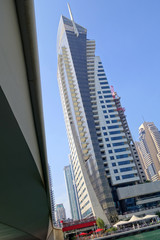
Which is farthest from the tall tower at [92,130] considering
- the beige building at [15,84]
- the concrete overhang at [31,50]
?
the beige building at [15,84]

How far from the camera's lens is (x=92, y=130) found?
78.4 meters

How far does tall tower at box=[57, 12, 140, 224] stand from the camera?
230 feet

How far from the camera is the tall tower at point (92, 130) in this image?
7012 centimetres

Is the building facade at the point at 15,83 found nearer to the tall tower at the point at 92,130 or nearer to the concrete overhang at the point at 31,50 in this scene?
the concrete overhang at the point at 31,50

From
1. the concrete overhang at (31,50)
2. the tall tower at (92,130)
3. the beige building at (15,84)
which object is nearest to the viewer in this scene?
the beige building at (15,84)

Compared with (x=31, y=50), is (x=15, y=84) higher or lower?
lower

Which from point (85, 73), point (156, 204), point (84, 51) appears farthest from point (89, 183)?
point (84, 51)

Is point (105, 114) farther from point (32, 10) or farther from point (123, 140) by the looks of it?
point (32, 10)

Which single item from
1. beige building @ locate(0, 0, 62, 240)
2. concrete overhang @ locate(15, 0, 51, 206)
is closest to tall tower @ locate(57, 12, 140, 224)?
concrete overhang @ locate(15, 0, 51, 206)

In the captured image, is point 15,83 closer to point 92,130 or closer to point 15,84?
point 15,84

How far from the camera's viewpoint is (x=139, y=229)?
3897cm

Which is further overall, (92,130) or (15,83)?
(92,130)

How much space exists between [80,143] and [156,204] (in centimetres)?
3431

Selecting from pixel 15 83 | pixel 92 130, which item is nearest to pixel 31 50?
pixel 15 83
